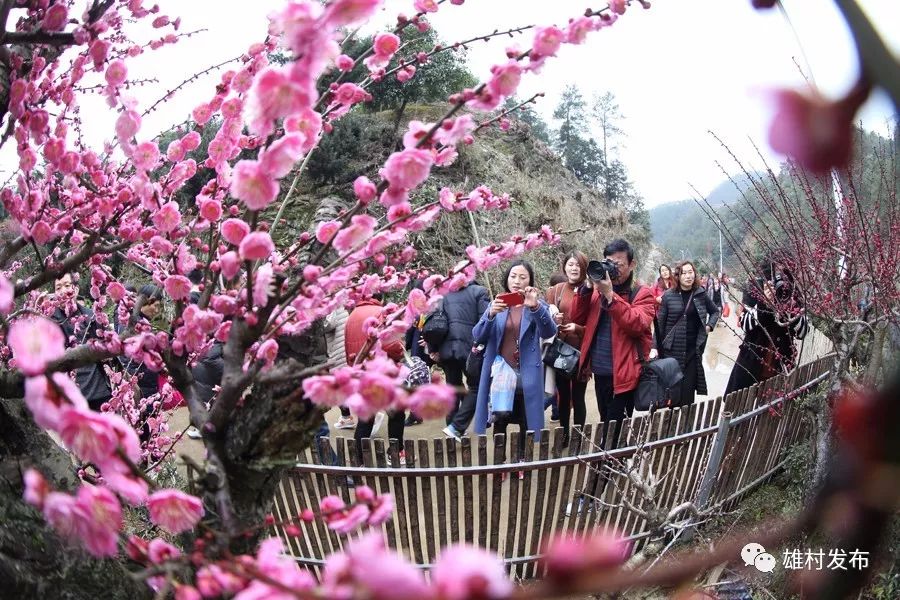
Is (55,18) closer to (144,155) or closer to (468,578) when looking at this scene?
(144,155)

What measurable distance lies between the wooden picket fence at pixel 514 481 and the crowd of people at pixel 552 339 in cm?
80

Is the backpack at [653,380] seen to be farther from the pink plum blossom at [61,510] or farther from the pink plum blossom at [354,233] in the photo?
the pink plum blossom at [61,510]

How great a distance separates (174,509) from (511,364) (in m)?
3.61

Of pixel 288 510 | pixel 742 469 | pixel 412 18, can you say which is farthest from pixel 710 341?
pixel 412 18

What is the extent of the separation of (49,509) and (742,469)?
4129 millimetres

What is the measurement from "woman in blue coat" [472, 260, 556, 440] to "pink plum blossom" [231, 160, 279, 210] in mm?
3288

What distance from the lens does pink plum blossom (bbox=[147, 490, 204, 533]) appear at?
40.6 inches

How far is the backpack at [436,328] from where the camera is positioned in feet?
16.6

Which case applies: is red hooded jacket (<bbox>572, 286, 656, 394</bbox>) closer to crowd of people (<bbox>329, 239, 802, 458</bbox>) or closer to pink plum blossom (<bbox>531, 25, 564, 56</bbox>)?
crowd of people (<bbox>329, 239, 802, 458</bbox>)

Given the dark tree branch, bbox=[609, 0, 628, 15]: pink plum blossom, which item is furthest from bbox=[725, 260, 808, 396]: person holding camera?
the dark tree branch

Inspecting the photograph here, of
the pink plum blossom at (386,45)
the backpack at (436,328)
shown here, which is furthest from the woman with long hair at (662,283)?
the pink plum blossom at (386,45)

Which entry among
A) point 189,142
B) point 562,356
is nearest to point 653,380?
point 562,356

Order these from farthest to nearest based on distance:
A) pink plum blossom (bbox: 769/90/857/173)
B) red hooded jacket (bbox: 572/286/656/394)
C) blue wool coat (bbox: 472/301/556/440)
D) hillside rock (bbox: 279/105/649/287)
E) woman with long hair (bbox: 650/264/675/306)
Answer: hillside rock (bbox: 279/105/649/287) → woman with long hair (bbox: 650/264/675/306) → blue wool coat (bbox: 472/301/556/440) → red hooded jacket (bbox: 572/286/656/394) → pink plum blossom (bbox: 769/90/857/173)

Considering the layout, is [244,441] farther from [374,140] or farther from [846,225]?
[374,140]
